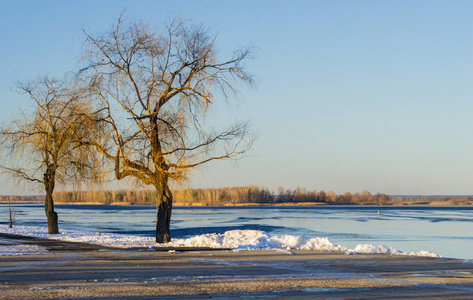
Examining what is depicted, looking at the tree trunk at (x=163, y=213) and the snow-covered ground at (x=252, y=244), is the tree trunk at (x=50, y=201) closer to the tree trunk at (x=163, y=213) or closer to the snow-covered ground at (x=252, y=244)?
the snow-covered ground at (x=252, y=244)

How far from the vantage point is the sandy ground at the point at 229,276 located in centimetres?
1066

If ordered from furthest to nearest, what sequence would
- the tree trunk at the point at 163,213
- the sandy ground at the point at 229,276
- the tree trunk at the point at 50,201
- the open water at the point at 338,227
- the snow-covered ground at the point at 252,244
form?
the open water at the point at 338,227 < the tree trunk at the point at 50,201 < the tree trunk at the point at 163,213 < the snow-covered ground at the point at 252,244 < the sandy ground at the point at 229,276

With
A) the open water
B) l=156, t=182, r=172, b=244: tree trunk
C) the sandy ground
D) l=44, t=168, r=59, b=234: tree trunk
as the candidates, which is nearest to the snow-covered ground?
l=156, t=182, r=172, b=244: tree trunk

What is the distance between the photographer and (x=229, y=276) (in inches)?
515

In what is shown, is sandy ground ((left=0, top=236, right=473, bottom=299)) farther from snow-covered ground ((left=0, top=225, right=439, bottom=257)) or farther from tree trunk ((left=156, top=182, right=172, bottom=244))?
tree trunk ((left=156, top=182, right=172, bottom=244))

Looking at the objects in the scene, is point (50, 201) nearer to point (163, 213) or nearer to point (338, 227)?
point (163, 213)

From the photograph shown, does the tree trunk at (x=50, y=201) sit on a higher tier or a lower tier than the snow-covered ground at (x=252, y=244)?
higher

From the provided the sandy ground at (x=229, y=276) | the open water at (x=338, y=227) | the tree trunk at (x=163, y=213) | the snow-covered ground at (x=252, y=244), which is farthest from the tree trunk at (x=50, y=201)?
the open water at (x=338, y=227)

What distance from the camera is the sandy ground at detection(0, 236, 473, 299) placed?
1066cm

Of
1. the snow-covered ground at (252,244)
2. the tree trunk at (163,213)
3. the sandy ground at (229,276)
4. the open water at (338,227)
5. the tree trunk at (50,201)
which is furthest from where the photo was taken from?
the open water at (338,227)

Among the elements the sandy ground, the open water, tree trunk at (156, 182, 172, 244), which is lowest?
the open water

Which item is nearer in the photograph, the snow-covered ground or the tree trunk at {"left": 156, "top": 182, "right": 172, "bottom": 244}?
the snow-covered ground

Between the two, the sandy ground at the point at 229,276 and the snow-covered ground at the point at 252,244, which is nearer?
the sandy ground at the point at 229,276

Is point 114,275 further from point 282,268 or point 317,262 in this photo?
point 317,262
